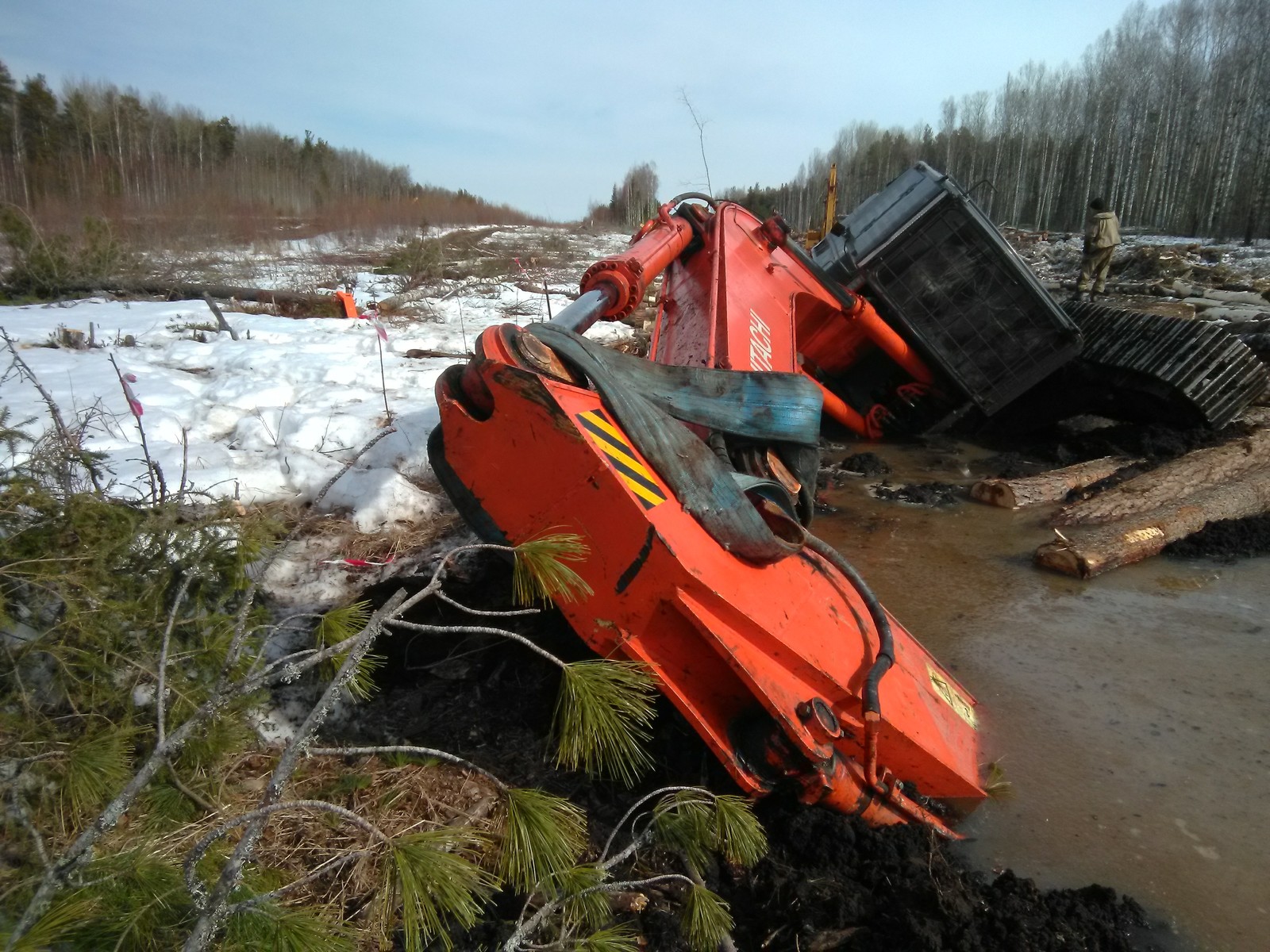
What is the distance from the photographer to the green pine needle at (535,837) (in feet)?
4.61

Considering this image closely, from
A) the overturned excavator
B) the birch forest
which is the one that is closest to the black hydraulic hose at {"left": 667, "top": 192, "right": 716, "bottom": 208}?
the overturned excavator

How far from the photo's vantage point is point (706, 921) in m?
1.60

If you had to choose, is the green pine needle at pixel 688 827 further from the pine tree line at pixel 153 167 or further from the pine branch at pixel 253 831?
the pine tree line at pixel 153 167

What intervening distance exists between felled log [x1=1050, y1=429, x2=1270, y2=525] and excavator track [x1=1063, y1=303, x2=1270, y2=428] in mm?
333

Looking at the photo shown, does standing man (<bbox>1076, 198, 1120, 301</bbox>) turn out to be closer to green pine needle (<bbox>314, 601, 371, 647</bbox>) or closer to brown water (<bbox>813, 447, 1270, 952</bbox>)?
brown water (<bbox>813, 447, 1270, 952</bbox>)

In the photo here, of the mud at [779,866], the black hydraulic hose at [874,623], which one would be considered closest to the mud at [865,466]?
the black hydraulic hose at [874,623]

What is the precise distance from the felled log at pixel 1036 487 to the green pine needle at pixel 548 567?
12.2 feet

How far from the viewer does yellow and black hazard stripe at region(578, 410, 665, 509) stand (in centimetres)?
185

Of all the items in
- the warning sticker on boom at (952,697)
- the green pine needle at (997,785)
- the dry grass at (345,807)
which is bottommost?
the green pine needle at (997,785)

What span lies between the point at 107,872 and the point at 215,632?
1.09m

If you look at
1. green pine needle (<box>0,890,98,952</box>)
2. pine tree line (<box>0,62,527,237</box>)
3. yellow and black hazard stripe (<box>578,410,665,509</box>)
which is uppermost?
pine tree line (<box>0,62,527,237</box>)

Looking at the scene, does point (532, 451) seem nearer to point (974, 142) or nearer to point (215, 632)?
point (215, 632)

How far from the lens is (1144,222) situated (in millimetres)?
28281

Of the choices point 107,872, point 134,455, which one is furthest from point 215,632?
point 134,455
